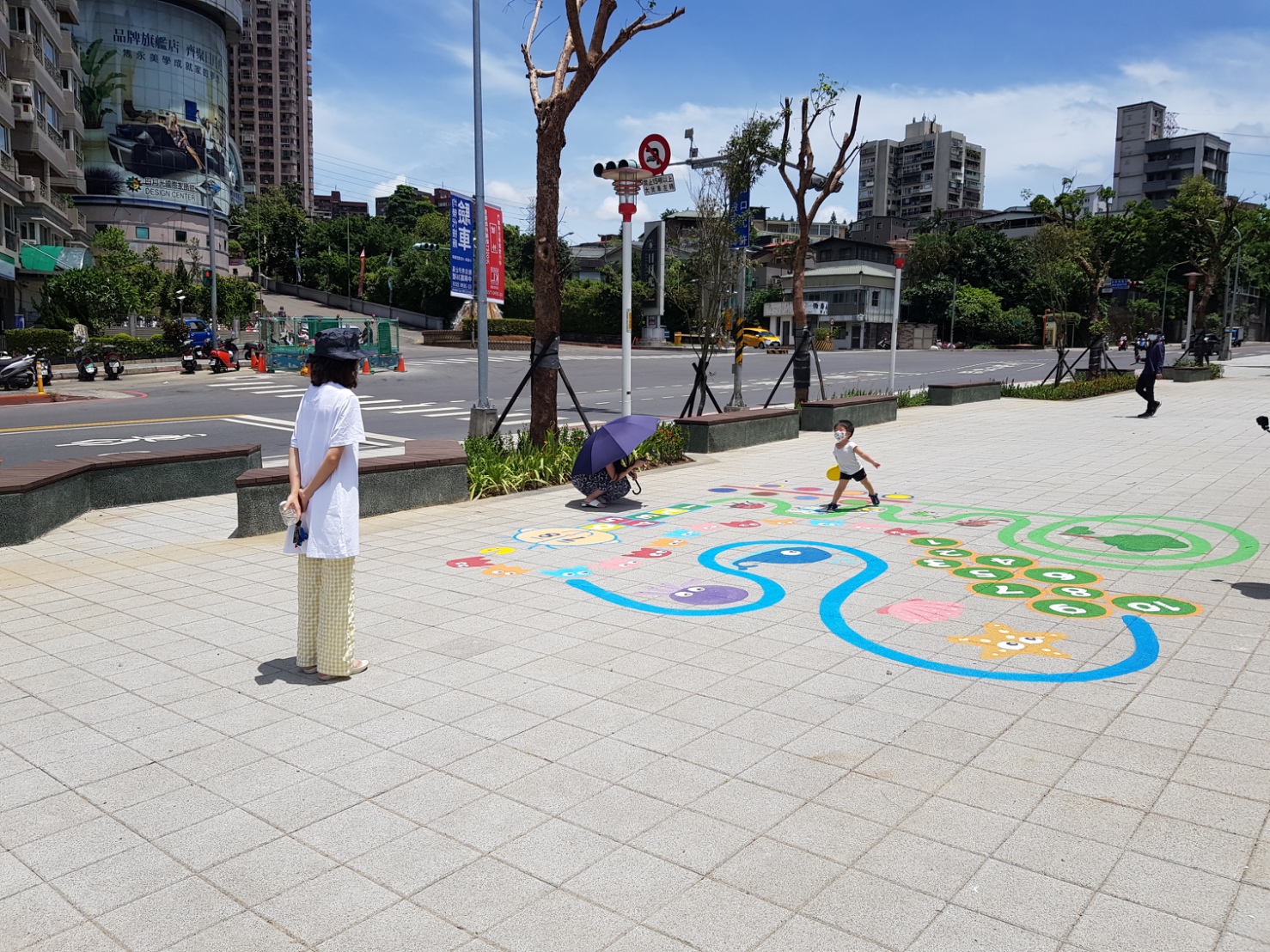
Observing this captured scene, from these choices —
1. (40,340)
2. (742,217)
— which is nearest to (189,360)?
(40,340)

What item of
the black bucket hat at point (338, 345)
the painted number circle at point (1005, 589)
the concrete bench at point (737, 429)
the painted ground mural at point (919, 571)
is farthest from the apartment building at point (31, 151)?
the painted number circle at point (1005, 589)

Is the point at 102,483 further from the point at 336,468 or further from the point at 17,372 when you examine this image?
the point at 17,372

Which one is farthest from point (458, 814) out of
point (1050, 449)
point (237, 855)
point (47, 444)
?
point (47, 444)

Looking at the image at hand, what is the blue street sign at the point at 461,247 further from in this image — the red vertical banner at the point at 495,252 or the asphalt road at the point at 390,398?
the asphalt road at the point at 390,398

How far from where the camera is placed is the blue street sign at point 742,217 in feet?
71.3

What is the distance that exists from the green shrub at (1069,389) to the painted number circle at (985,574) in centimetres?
1935

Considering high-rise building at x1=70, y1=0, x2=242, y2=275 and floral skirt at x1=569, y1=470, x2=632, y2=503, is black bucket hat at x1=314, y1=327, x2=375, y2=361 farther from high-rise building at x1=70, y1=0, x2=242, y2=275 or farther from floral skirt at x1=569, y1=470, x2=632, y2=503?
high-rise building at x1=70, y1=0, x2=242, y2=275

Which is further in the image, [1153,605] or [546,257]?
[546,257]

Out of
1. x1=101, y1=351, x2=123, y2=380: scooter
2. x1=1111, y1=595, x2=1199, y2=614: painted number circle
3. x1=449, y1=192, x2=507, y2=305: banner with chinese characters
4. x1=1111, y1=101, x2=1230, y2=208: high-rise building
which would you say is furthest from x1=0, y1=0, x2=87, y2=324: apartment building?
x1=1111, y1=101, x2=1230, y2=208: high-rise building

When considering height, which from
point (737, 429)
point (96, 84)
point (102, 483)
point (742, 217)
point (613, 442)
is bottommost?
point (102, 483)

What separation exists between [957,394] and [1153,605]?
18113 mm

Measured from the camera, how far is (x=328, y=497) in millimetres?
5145

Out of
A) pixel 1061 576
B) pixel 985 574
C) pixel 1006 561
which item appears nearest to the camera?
pixel 1061 576

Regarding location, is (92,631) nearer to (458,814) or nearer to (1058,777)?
(458,814)
